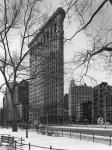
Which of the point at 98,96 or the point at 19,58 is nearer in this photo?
the point at 19,58

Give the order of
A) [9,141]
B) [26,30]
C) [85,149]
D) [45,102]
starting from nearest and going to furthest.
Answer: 1. [85,149]
2. [9,141]
3. [26,30]
4. [45,102]

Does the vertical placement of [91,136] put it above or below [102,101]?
below

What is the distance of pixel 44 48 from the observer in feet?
139

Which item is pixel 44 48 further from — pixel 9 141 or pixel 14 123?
pixel 9 141

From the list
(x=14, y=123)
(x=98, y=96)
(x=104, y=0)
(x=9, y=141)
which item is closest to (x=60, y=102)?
(x=98, y=96)

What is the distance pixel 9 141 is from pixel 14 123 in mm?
16216

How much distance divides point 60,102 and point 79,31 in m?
174

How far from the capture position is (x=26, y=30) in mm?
42062

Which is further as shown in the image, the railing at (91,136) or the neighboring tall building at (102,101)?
the neighboring tall building at (102,101)

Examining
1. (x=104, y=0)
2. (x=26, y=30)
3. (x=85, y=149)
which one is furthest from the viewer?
(x=26, y=30)

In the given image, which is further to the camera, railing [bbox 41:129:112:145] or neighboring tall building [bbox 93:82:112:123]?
neighboring tall building [bbox 93:82:112:123]

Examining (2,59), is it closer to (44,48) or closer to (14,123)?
(44,48)

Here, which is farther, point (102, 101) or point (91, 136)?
point (102, 101)

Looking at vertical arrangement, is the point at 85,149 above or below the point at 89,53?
below
